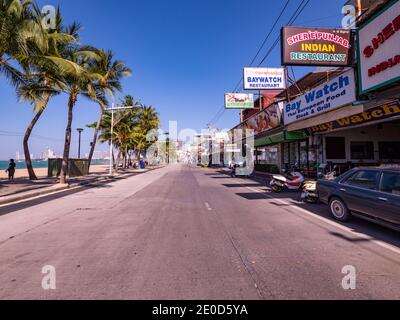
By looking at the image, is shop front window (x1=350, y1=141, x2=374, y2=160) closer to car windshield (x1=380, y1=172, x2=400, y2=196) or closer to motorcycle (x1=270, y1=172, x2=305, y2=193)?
motorcycle (x1=270, y1=172, x2=305, y2=193)

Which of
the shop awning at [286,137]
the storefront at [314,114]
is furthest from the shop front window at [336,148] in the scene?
the shop awning at [286,137]

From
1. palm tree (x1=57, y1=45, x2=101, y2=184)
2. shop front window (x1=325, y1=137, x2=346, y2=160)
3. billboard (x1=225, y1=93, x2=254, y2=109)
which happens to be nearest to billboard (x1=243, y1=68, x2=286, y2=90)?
billboard (x1=225, y1=93, x2=254, y2=109)

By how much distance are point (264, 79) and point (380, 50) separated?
54.8ft

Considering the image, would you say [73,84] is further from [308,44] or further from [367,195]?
[367,195]

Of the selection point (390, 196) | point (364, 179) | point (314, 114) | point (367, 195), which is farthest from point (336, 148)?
point (390, 196)

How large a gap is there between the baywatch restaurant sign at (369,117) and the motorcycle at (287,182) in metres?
3.70

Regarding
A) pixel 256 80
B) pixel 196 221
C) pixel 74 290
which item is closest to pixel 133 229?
pixel 196 221

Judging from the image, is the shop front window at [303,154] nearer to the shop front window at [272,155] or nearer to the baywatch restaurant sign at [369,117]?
the baywatch restaurant sign at [369,117]

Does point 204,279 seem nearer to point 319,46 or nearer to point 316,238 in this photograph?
point 316,238

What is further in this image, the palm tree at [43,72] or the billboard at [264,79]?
the billboard at [264,79]

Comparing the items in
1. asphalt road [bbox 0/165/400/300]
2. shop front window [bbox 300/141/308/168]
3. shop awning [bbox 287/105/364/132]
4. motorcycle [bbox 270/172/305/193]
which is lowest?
asphalt road [bbox 0/165/400/300]

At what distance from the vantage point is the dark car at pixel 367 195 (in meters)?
5.29

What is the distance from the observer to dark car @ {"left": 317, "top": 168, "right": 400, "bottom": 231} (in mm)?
5289

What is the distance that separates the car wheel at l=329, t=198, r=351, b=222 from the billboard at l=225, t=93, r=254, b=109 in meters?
26.9
